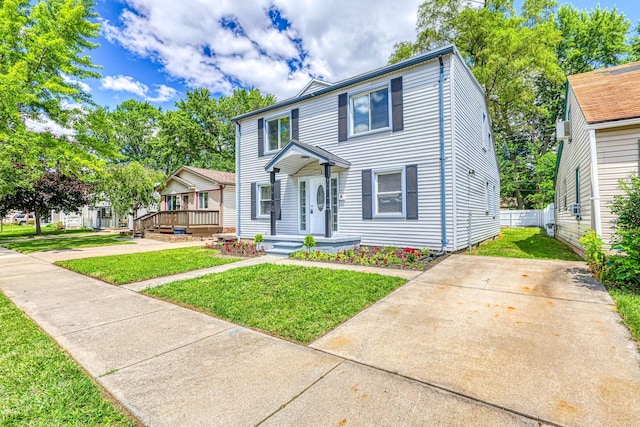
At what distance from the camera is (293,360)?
109 inches

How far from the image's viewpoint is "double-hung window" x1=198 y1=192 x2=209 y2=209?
62.7ft

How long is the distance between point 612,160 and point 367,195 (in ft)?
18.5

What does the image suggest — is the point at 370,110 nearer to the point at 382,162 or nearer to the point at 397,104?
the point at 397,104

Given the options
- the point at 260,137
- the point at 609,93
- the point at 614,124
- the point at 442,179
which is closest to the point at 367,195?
the point at 442,179

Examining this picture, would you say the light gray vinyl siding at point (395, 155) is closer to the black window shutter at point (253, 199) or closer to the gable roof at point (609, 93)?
the black window shutter at point (253, 199)

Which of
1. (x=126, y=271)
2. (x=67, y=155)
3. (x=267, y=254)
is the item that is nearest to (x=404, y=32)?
(x=267, y=254)

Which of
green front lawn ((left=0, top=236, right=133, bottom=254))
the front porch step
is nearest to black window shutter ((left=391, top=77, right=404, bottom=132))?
the front porch step

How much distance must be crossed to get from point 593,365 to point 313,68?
19.9m

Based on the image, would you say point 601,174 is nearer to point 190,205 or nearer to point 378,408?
point 378,408

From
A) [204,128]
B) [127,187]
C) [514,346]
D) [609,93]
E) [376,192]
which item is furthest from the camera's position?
[204,128]

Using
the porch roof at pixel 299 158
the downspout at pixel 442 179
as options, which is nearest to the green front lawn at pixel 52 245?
the porch roof at pixel 299 158

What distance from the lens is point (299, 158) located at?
10070 mm

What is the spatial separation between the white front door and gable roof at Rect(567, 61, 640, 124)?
23.3ft

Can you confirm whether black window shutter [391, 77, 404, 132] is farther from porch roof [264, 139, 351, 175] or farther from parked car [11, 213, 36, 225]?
parked car [11, 213, 36, 225]
